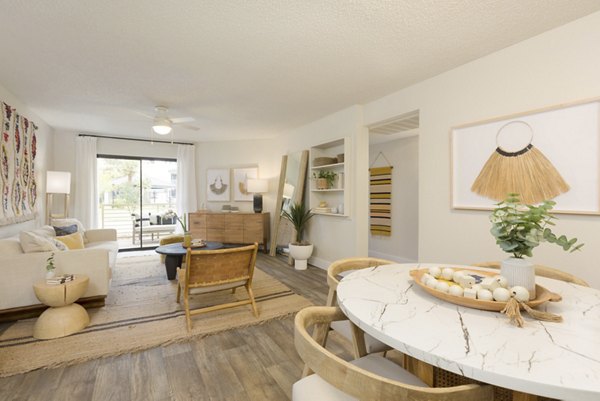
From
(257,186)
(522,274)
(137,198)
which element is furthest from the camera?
(137,198)

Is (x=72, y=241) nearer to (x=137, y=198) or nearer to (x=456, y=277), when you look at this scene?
→ (x=137, y=198)

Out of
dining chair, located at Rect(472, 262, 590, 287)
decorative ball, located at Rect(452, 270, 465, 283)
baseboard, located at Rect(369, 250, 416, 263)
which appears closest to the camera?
decorative ball, located at Rect(452, 270, 465, 283)

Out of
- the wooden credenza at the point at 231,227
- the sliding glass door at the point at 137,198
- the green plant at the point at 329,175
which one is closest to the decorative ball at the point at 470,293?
the green plant at the point at 329,175

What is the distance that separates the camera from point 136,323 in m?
2.66

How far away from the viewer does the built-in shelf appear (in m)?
4.08

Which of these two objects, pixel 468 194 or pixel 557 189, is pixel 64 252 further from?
pixel 557 189

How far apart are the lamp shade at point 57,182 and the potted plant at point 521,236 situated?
5.93m

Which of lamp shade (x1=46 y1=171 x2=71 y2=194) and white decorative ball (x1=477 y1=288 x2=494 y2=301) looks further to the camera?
lamp shade (x1=46 y1=171 x2=71 y2=194)

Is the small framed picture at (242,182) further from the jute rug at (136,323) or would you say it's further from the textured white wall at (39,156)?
the textured white wall at (39,156)

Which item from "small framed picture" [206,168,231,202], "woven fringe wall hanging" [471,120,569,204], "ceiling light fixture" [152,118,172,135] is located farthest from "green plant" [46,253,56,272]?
"small framed picture" [206,168,231,202]

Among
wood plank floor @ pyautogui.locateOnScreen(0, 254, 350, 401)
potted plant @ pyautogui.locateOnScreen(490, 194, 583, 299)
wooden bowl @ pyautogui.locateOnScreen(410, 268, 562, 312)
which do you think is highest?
potted plant @ pyautogui.locateOnScreen(490, 194, 583, 299)

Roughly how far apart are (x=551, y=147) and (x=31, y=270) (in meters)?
4.58

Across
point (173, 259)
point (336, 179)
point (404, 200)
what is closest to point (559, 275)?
point (336, 179)

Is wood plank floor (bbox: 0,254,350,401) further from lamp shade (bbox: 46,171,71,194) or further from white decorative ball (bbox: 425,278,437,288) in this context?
lamp shade (bbox: 46,171,71,194)
